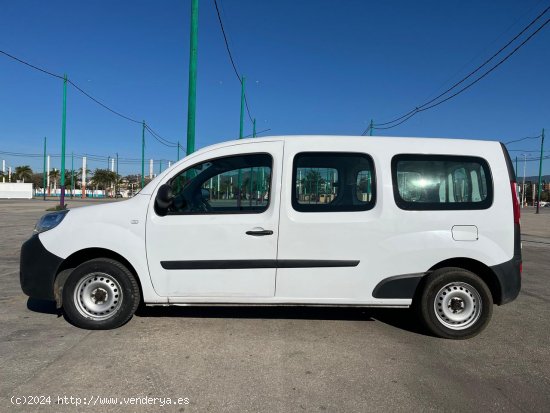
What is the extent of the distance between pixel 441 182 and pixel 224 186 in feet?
7.34

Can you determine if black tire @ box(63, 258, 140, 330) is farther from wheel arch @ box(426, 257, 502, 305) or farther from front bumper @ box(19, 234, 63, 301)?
wheel arch @ box(426, 257, 502, 305)

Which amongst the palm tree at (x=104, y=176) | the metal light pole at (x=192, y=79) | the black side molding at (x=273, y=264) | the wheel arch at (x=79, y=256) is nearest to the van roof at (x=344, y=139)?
the black side molding at (x=273, y=264)

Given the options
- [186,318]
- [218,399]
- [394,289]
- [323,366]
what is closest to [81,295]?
[186,318]

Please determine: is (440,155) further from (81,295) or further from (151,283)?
(81,295)

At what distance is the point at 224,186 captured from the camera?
4797 mm

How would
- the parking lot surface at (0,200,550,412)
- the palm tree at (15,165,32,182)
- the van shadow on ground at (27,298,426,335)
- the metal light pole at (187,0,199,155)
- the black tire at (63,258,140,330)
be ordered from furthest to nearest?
1. the palm tree at (15,165,32,182)
2. the metal light pole at (187,0,199,155)
3. the van shadow on ground at (27,298,426,335)
4. the black tire at (63,258,140,330)
5. the parking lot surface at (0,200,550,412)

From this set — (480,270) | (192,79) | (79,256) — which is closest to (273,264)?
(79,256)

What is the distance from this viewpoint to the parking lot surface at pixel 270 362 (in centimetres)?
321

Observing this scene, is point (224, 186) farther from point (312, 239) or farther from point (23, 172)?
point (23, 172)

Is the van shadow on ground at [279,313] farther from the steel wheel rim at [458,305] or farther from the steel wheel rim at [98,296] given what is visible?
the steel wheel rim at [98,296]

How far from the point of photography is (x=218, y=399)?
10.5 ft

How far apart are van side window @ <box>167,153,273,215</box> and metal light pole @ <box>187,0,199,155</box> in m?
5.53

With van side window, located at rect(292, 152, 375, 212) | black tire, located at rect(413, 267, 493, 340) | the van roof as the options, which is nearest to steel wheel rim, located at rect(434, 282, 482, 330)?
black tire, located at rect(413, 267, 493, 340)

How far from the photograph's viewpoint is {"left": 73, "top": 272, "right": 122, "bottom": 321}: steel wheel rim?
456 cm
